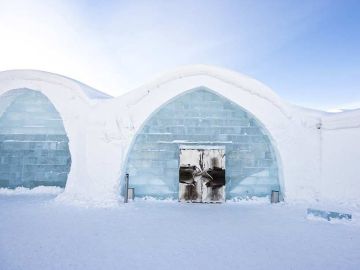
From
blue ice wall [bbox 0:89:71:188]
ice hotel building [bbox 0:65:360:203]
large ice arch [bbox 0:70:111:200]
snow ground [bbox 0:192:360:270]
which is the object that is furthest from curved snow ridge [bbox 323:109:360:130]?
blue ice wall [bbox 0:89:71:188]

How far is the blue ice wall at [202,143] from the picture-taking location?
8.80 meters

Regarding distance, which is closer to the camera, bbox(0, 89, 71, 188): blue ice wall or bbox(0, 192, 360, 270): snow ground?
bbox(0, 192, 360, 270): snow ground

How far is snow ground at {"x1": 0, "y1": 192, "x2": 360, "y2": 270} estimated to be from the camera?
12.2 ft

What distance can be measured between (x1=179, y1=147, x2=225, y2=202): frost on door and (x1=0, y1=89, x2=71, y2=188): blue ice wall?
4.01 metres

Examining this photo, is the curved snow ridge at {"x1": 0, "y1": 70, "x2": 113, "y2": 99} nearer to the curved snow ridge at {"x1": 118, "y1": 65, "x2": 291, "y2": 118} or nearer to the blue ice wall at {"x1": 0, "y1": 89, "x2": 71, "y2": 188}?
the blue ice wall at {"x1": 0, "y1": 89, "x2": 71, "y2": 188}

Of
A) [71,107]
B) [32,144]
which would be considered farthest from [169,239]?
[32,144]

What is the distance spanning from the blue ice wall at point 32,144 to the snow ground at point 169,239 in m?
A: 1.98

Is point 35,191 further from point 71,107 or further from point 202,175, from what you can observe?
point 202,175

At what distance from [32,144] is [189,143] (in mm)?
5479

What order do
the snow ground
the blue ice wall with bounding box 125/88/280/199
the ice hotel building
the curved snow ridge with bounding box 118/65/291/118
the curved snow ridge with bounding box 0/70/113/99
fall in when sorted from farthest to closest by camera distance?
1. the curved snow ridge with bounding box 0/70/113/99
2. the curved snow ridge with bounding box 118/65/291/118
3. the blue ice wall with bounding box 125/88/280/199
4. the ice hotel building
5. the snow ground

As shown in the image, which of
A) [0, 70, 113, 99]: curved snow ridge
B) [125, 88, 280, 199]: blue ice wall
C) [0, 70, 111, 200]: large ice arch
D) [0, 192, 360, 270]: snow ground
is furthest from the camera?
[0, 70, 113, 99]: curved snow ridge

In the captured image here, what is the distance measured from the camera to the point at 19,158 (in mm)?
9500

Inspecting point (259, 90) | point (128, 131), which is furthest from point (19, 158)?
point (259, 90)

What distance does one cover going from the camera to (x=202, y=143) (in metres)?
8.94
